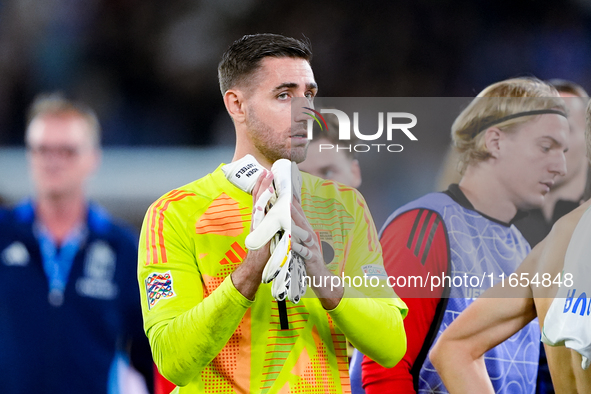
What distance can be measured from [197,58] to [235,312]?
2344 millimetres

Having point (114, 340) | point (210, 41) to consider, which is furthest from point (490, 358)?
point (210, 41)

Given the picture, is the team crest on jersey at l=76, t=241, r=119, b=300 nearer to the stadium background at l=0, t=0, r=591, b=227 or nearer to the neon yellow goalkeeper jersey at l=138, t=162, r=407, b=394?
the stadium background at l=0, t=0, r=591, b=227

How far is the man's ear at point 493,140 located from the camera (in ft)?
6.49

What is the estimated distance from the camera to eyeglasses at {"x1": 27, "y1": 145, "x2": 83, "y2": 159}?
9.45 feet

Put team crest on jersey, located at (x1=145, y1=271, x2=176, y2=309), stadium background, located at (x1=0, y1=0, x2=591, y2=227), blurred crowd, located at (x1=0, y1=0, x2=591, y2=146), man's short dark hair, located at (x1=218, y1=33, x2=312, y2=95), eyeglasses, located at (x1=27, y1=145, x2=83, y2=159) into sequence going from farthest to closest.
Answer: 1. blurred crowd, located at (x1=0, y1=0, x2=591, y2=146)
2. stadium background, located at (x1=0, y1=0, x2=591, y2=227)
3. eyeglasses, located at (x1=27, y1=145, x2=83, y2=159)
4. man's short dark hair, located at (x1=218, y1=33, x2=312, y2=95)
5. team crest on jersey, located at (x1=145, y1=271, x2=176, y2=309)

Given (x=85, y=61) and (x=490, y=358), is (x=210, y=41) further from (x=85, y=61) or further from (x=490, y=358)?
(x=490, y=358)

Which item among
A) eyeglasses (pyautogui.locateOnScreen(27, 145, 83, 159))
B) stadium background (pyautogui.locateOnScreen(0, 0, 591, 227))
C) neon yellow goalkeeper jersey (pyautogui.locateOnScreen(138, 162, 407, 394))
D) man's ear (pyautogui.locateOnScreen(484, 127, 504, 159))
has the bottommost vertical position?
neon yellow goalkeeper jersey (pyautogui.locateOnScreen(138, 162, 407, 394))

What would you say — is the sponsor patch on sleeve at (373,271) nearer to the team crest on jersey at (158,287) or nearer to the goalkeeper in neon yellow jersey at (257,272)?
the goalkeeper in neon yellow jersey at (257,272)

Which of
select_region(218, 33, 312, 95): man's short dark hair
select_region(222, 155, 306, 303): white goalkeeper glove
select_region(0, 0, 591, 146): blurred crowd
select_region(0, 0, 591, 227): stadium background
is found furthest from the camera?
select_region(0, 0, 591, 146): blurred crowd

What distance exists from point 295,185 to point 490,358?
0.95 m

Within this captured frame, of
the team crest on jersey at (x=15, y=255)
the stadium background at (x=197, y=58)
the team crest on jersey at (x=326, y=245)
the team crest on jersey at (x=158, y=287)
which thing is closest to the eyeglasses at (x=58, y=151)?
the stadium background at (x=197, y=58)

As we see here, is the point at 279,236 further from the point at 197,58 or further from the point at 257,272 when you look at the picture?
the point at 197,58

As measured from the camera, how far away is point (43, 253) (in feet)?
8.86

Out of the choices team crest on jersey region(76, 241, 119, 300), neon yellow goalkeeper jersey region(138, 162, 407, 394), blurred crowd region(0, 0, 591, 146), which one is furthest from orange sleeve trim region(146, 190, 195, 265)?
blurred crowd region(0, 0, 591, 146)
